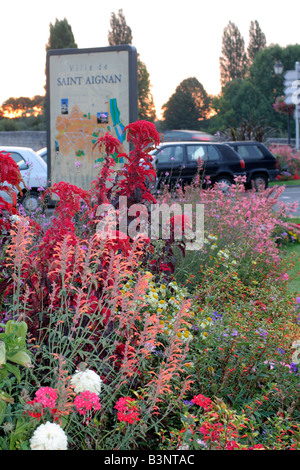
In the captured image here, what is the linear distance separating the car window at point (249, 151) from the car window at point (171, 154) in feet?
10.9

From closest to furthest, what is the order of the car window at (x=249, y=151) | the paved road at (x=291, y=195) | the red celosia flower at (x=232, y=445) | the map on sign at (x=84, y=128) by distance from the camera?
the red celosia flower at (x=232, y=445) < the map on sign at (x=84, y=128) < the paved road at (x=291, y=195) < the car window at (x=249, y=151)

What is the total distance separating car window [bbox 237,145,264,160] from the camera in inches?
696

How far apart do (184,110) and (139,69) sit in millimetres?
9528

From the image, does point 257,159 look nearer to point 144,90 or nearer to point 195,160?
point 195,160

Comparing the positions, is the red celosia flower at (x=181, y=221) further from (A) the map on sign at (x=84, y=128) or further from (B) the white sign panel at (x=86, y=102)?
(A) the map on sign at (x=84, y=128)

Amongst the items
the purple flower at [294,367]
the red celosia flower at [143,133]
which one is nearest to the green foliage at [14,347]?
the purple flower at [294,367]

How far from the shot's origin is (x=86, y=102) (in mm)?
7340

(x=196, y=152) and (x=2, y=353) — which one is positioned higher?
(x=196, y=152)

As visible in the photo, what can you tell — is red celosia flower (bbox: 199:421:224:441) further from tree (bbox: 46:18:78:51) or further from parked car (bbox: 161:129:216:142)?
tree (bbox: 46:18:78:51)

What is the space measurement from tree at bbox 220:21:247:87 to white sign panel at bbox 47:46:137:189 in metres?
76.9

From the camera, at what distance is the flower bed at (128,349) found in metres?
2.20
